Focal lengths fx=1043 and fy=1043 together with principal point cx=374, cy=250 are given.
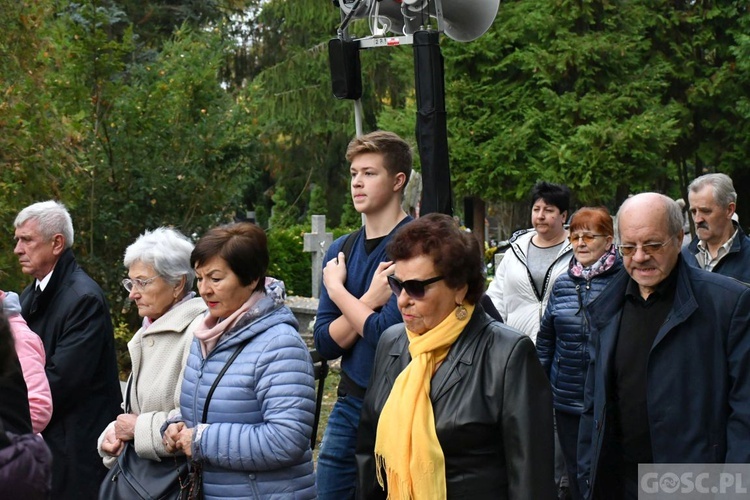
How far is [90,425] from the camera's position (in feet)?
17.2

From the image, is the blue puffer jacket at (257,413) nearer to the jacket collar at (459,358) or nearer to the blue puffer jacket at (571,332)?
the jacket collar at (459,358)

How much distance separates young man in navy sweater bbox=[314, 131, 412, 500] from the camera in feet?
14.8

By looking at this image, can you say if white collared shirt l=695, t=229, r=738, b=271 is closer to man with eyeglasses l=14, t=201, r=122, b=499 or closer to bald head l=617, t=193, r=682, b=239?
bald head l=617, t=193, r=682, b=239

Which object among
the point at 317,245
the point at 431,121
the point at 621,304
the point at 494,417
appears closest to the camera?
the point at 494,417

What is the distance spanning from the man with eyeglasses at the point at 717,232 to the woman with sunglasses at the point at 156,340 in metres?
3.48

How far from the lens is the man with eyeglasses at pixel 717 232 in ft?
21.6

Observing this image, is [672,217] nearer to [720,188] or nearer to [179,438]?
[179,438]

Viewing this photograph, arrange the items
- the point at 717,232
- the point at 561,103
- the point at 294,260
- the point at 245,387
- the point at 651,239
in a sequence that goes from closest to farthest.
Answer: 1. the point at 245,387
2. the point at 651,239
3. the point at 717,232
4. the point at 561,103
5. the point at 294,260

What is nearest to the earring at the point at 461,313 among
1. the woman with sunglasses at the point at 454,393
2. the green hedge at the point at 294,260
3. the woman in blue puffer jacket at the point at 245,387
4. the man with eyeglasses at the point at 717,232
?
the woman with sunglasses at the point at 454,393

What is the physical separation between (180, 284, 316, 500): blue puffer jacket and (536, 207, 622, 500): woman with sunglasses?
2219 millimetres

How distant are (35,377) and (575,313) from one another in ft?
9.61

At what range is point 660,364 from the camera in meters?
4.13

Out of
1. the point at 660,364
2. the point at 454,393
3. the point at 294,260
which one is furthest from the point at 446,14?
the point at 294,260

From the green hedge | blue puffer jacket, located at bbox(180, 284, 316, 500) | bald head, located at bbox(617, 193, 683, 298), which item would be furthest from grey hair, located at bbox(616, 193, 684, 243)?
the green hedge
